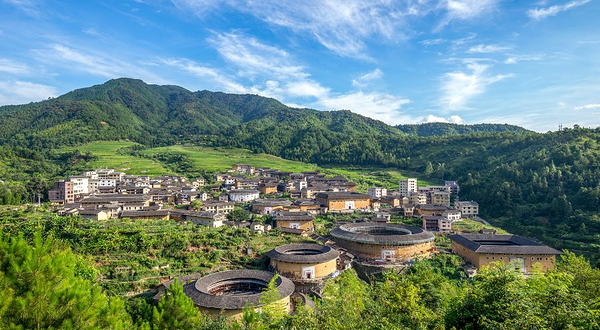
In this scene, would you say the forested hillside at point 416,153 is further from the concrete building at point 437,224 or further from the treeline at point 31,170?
the concrete building at point 437,224

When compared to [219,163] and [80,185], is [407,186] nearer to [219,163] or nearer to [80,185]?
[219,163]

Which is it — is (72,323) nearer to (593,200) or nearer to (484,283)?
(484,283)

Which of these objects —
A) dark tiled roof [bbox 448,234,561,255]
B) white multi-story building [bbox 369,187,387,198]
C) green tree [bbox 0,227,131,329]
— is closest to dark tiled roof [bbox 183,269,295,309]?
green tree [bbox 0,227,131,329]

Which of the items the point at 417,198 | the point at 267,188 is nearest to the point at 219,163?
the point at 267,188

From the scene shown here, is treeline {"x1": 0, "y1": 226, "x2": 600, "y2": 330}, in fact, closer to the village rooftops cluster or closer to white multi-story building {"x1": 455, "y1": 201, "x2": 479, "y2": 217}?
the village rooftops cluster

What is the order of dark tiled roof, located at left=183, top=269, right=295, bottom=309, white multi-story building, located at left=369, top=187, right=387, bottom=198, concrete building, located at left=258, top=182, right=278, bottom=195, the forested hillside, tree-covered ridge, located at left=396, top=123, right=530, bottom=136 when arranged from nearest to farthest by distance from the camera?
dark tiled roof, located at left=183, top=269, right=295, bottom=309 → the forested hillside → white multi-story building, located at left=369, top=187, right=387, bottom=198 → concrete building, located at left=258, top=182, right=278, bottom=195 → tree-covered ridge, located at left=396, top=123, right=530, bottom=136

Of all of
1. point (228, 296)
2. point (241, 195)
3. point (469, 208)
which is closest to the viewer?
point (228, 296)

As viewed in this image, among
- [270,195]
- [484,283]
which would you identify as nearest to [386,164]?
[270,195]
